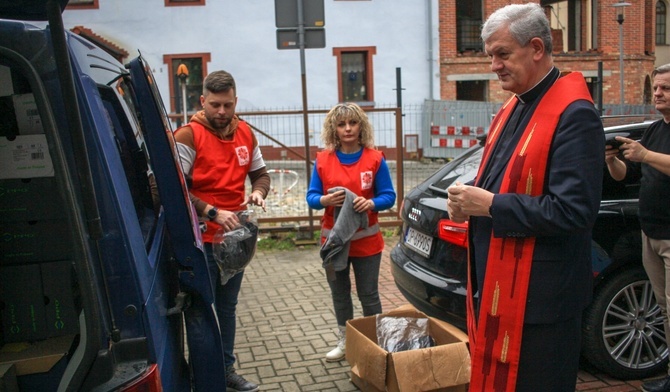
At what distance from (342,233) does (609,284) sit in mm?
1673

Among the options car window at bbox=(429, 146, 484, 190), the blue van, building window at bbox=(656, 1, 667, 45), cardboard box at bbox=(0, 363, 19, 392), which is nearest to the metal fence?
car window at bbox=(429, 146, 484, 190)

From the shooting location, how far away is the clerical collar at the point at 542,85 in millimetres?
2645

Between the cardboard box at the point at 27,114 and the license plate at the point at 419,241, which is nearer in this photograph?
the cardboard box at the point at 27,114

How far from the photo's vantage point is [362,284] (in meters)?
4.82

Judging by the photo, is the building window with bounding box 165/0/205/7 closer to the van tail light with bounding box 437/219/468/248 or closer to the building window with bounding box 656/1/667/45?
the van tail light with bounding box 437/219/468/248

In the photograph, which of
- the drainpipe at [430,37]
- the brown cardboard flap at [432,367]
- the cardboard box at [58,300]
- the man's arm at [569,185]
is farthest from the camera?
the drainpipe at [430,37]

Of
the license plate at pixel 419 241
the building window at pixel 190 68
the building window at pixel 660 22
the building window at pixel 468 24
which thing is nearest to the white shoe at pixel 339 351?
the license plate at pixel 419 241

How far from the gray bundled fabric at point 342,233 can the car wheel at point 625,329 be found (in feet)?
4.97

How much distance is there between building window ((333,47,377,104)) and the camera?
984 inches

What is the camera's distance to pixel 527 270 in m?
2.60

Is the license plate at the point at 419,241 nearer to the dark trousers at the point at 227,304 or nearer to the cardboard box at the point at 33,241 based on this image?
the dark trousers at the point at 227,304

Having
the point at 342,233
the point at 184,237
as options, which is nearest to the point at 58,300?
the point at 184,237

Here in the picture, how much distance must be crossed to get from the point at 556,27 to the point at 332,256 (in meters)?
31.4

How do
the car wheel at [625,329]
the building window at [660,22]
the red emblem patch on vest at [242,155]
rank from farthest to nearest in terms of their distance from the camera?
the building window at [660,22] < the car wheel at [625,329] < the red emblem patch on vest at [242,155]
